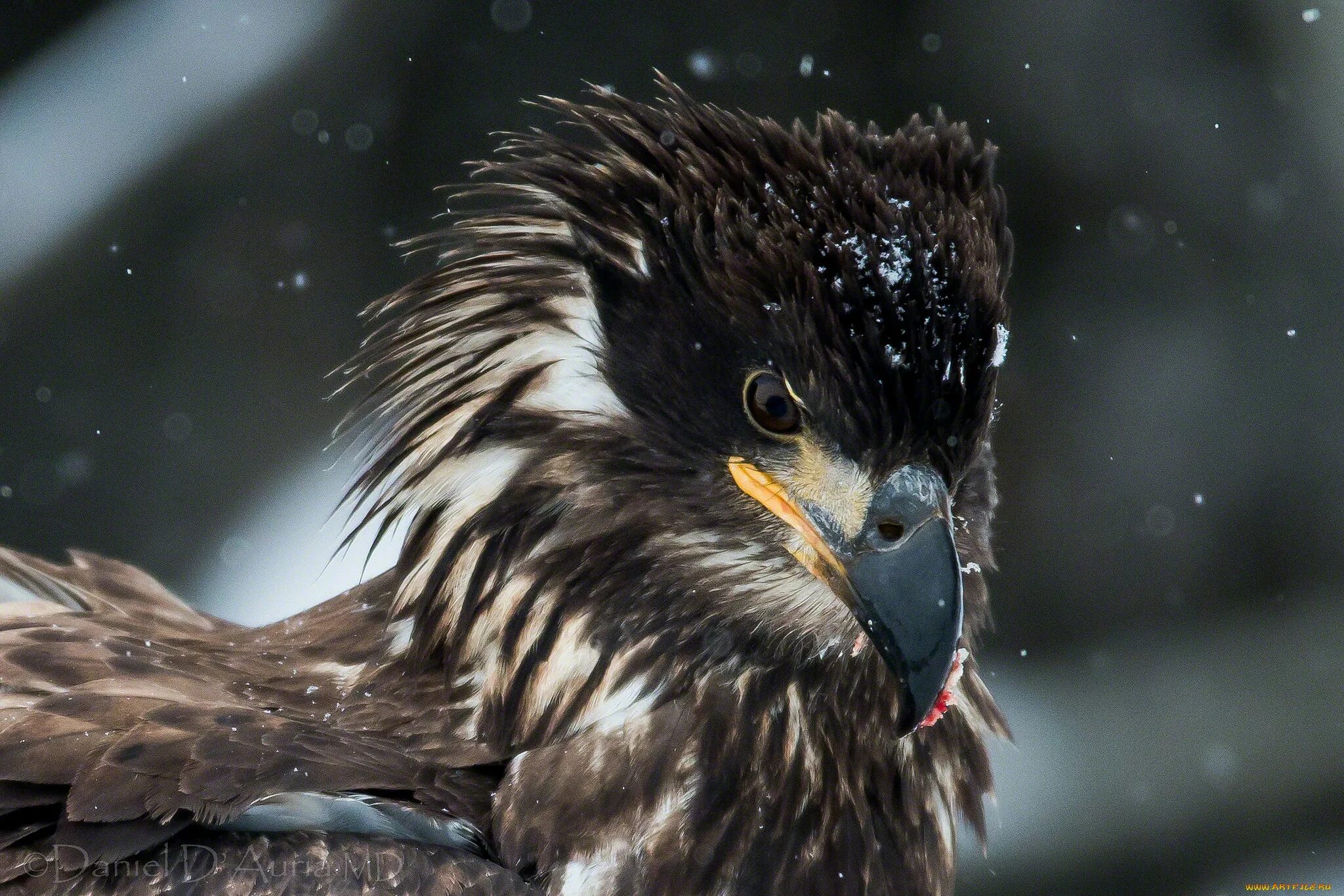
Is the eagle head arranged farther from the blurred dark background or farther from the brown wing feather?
the blurred dark background

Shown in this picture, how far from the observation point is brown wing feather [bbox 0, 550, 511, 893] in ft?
6.68

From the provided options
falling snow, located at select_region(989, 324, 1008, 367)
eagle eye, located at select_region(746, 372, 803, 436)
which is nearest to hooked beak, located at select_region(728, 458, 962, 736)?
eagle eye, located at select_region(746, 372, 803, 436)

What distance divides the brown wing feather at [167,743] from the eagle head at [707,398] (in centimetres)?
24

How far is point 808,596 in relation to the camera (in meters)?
2.33

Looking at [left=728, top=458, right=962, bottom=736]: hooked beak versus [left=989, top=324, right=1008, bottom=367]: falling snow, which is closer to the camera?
[left=728, top=458, right=962, bottom=736]: hooked beak

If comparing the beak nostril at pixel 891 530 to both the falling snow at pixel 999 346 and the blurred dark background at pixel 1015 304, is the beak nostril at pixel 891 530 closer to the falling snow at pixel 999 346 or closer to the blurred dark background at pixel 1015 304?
the falling snow at pixel 999 346

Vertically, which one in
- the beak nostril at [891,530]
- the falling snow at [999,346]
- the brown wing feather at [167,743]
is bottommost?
the brown wing feather at [167,743]

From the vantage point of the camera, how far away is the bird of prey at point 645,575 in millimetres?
2145

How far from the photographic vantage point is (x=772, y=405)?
2.30 m

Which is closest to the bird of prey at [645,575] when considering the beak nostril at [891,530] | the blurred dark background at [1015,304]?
the beak nostril at [891,530]

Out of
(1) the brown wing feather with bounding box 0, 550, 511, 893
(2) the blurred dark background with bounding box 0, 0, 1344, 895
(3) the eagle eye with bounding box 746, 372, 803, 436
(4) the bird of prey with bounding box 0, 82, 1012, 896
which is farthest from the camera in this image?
(2) the blurred dark background with bounding box 0, 0, 1344, 895

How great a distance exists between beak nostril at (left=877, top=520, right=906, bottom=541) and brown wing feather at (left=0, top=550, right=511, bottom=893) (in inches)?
27.7

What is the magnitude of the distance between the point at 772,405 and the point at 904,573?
0.34 meters

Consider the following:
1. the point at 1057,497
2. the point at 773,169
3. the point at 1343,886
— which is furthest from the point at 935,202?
the point at 1343,886
